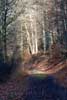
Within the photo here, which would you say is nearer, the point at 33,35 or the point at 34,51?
the point at 34,51

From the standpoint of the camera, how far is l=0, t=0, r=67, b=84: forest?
98.7ft

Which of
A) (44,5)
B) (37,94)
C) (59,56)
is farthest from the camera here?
(44,5)

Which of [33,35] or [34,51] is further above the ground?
[33,35]

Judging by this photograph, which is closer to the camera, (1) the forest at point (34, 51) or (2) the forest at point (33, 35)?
(1) the forest at point (34, 51)

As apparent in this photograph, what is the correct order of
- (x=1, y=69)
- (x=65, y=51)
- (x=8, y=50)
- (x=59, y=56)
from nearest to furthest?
(x=1, y=69) → (x=8, y=50) → (x=65, y=51) → (x=59, y=56)

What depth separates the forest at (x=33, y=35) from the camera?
30078mm

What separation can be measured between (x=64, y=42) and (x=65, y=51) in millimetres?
2162

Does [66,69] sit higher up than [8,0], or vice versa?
[8,0]

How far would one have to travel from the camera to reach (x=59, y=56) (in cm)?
3769

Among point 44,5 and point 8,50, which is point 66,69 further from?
point 44,5

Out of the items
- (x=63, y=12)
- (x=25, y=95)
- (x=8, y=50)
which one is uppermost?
(x=63, y=12)

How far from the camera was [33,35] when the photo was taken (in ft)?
176

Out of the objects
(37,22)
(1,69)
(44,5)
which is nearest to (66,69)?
(1,69)

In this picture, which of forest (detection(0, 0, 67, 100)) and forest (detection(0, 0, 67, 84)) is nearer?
forest (detection(0, 0, 67, 100))
